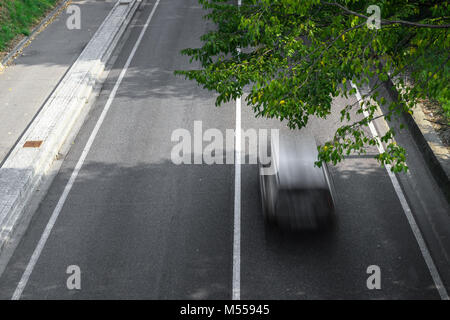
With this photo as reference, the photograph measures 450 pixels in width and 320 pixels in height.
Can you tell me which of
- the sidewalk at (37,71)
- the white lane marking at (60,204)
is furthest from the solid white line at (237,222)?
the sidewalk at (37,71)

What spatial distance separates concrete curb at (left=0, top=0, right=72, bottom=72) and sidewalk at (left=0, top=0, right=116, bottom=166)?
0.85 feet

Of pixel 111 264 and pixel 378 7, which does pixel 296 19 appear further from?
pixel 111 264

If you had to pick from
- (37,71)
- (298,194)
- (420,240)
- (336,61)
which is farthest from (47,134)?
(420,240)

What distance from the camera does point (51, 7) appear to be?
92.3ft

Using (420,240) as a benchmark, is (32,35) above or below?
above

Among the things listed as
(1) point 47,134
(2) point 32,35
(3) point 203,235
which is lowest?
(3) point 203,235

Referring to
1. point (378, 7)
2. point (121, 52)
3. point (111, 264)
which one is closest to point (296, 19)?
point (378, 7)

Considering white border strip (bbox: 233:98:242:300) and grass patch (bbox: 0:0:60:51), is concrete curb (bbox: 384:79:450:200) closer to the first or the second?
white border strip (bbox: 233:98:242:300)

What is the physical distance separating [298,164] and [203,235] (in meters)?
2.89

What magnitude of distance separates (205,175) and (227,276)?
406cm

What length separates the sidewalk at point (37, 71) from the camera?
54.4 ft

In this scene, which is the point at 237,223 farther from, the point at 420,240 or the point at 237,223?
the point at 420,240

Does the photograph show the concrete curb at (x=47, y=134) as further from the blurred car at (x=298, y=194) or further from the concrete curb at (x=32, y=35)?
the blurred car at (x=298, y=194)

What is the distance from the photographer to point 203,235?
36.9ft
